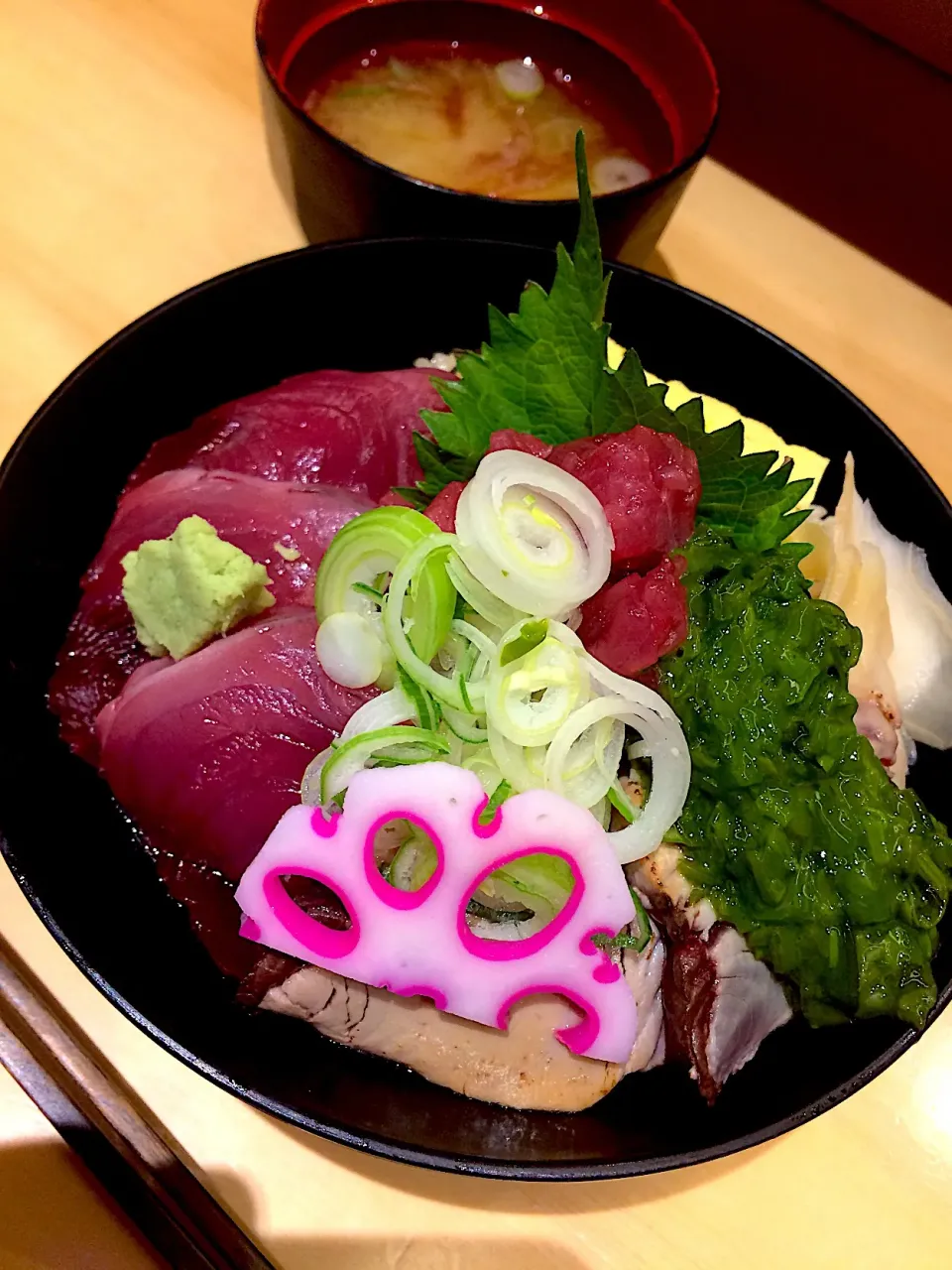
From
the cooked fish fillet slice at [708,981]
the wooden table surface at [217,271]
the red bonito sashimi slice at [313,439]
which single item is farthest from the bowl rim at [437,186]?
the cooked fish fillet slice at [708,981]

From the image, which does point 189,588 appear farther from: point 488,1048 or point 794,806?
point 794,806

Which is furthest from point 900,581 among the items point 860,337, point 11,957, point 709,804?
point 11,957

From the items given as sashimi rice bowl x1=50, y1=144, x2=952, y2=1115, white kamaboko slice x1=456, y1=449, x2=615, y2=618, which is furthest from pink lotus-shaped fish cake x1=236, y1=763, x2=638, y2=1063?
white kamaboko slice x1=456, y1=449, x2=615, y2=618

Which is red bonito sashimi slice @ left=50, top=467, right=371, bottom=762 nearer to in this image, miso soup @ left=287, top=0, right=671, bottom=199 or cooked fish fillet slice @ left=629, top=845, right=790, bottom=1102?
cooked fish fillet slice @ left=629, top=845, right=790, bottom=1102

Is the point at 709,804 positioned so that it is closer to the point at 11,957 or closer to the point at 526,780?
the point at 526,780

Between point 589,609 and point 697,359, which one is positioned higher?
point 697,359

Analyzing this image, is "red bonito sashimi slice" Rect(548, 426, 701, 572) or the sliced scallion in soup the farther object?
the sliced scallion in soup

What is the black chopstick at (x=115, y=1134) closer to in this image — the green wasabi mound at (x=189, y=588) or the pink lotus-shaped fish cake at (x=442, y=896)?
the pink lotus-shaped fish cake at (x=442, y=896)
